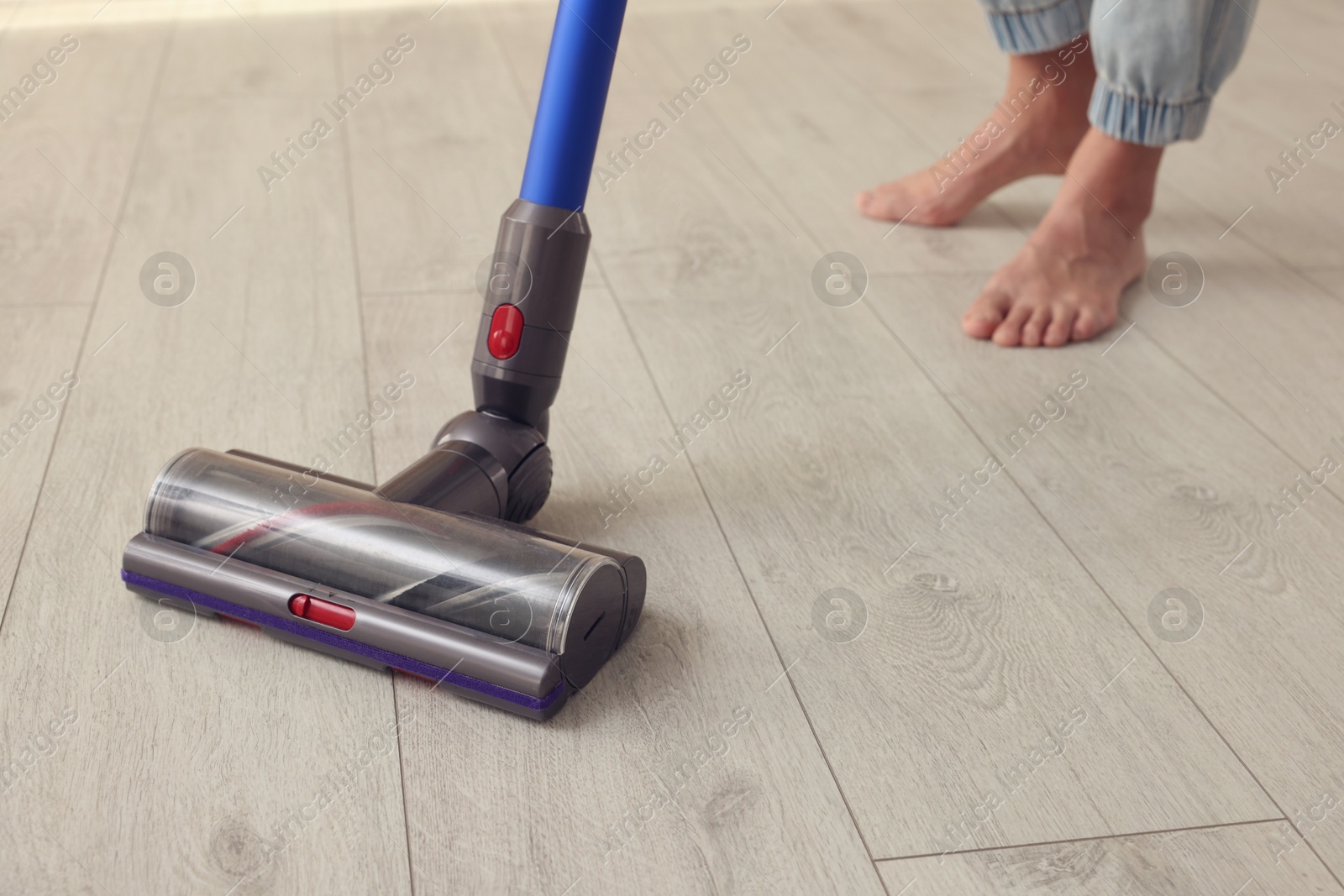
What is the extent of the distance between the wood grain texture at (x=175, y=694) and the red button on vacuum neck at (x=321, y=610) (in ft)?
0.14

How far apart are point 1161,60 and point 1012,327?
304mm

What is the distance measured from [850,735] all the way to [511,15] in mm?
2119

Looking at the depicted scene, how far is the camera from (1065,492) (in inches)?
40.1

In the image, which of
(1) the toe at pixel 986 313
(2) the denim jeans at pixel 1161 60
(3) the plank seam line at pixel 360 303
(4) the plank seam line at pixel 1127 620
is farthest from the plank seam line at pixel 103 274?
(2) the denim jeans at pixel 1161 60

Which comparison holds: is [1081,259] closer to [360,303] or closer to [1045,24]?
[1045,24]

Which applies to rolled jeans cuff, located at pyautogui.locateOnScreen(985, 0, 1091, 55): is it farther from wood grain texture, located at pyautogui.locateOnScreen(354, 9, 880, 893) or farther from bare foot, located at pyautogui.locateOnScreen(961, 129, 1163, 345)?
wood grain texture, located at pyautogui.locateOnScreen(354, 9, 880, 893)

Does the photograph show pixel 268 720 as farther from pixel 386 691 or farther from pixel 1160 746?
pixel 1160 746

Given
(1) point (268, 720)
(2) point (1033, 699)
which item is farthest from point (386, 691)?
(2) point (1033, 699)

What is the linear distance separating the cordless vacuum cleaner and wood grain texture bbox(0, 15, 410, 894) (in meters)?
0.04

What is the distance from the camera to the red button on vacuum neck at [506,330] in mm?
851

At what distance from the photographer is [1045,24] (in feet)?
4.67

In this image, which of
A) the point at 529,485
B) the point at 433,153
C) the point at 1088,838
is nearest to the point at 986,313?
the point at 529,485

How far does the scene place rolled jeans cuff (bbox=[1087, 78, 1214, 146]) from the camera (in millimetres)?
1269

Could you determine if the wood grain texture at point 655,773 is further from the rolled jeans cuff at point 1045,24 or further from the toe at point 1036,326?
the rolled jeans cuff at point 1045,24
